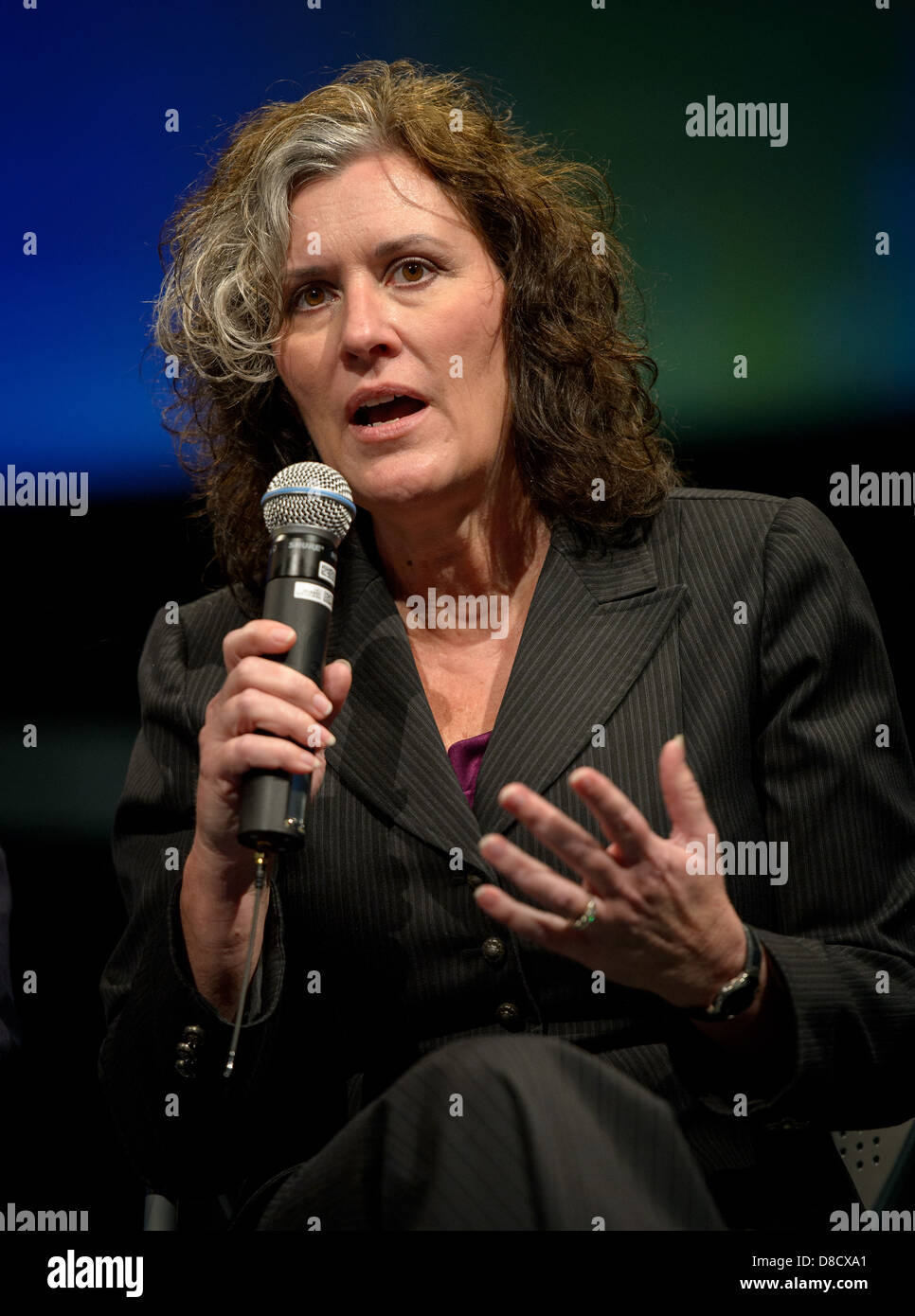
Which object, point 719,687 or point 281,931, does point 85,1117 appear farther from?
point 719,687

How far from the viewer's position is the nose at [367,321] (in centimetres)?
169

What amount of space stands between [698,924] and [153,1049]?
759 millimetres

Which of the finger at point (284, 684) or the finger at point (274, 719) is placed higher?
the finger at point (284, 684)

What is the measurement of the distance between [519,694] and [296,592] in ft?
1.59

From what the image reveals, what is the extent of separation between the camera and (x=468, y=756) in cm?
169

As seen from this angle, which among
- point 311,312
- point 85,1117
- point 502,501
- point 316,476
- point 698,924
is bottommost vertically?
point 85,1117

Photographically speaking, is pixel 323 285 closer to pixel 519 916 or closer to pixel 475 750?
pixel 475 750

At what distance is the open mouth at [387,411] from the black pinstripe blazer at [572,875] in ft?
0.96

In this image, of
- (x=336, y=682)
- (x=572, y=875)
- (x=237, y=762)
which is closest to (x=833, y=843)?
(x=572, y=875)

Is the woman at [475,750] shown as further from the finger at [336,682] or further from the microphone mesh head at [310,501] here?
the microphone mesh head at [310,501]

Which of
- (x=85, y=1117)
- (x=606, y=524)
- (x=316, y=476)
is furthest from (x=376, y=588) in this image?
(x=85, y=1117)

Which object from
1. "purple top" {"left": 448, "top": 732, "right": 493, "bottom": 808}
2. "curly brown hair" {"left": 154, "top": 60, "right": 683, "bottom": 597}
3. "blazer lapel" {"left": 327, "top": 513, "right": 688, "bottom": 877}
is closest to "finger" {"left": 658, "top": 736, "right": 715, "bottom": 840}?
"blazer lapel" {"left": 327, "top": 513, "right": 688, "bottom": 877}

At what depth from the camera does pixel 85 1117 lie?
2.20 metres

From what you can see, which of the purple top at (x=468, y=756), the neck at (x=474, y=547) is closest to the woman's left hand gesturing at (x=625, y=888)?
the purple top at (x=468, y=756)
